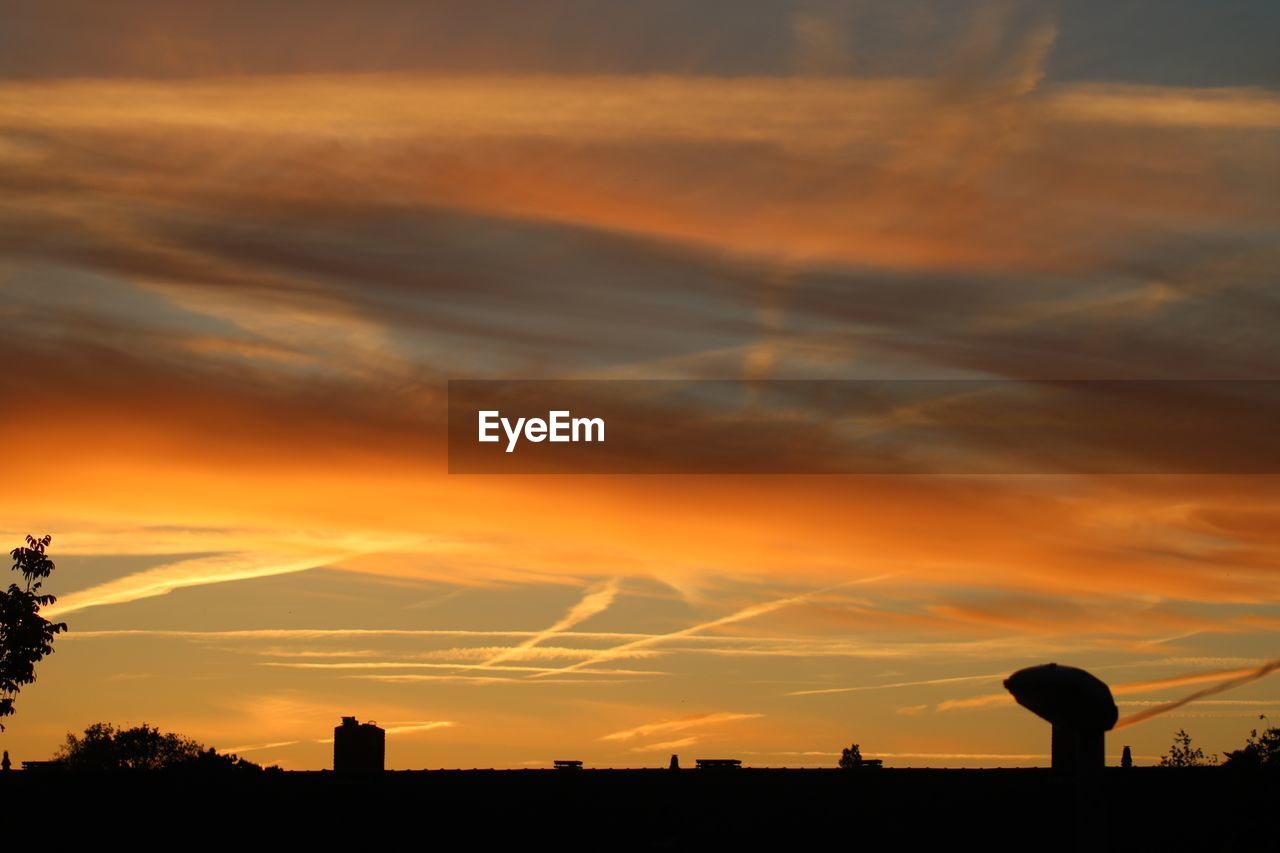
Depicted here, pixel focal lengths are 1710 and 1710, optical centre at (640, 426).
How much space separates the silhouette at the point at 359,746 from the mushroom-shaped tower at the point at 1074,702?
140ft

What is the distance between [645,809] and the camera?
158ft

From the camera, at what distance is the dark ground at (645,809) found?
4506 centimetres

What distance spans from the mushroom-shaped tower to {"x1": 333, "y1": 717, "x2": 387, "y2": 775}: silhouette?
4280 centimetres

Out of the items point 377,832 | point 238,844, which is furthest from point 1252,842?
point 238,844

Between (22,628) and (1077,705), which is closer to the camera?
(1077,705)

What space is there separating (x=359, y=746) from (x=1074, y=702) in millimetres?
44033

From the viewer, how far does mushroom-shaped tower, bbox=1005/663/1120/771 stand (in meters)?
16.0

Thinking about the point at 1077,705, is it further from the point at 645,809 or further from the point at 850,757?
→ the point at 850,757

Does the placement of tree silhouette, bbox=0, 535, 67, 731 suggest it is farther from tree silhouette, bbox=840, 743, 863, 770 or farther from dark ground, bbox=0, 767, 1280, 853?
tree silhouette, bbox=840, 743, 863, 770

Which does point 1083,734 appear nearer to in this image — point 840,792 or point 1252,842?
point 1252,842

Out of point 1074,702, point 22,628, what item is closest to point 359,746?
point 22,628

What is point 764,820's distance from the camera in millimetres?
46562

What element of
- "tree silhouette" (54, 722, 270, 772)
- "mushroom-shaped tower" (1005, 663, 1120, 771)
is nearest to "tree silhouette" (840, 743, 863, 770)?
"tree silhouette" (54, 722, 270, 772)

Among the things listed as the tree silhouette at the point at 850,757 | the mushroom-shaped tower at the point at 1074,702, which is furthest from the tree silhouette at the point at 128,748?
the mushroom-shaped tower at the point at 1074,702
